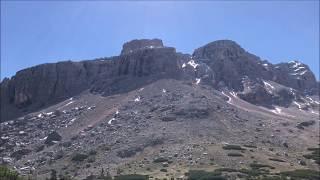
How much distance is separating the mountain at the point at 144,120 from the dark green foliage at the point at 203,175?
3553 mm

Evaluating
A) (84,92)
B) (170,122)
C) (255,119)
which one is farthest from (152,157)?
(84,92)

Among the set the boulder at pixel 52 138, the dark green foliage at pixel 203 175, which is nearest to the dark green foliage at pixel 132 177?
the dark green foliage at pixel 203 175

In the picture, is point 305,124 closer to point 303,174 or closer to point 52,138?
point 303,174

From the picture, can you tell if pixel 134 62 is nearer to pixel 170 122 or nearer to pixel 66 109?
pixel 66 109

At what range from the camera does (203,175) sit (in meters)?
93.8

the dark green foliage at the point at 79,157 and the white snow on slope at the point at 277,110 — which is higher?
the white snow on slope at the point at 277,110

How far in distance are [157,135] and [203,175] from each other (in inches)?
1312

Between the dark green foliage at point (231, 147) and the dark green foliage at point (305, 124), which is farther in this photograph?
the dark green foliage at point (305, 124)

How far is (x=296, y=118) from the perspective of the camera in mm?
175125

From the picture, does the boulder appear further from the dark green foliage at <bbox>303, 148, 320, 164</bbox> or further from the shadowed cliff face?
the dark green foliage at <bbox>303, 148, 320, 164</bbox>

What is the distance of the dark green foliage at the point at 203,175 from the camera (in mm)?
91625

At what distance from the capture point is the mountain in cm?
11462

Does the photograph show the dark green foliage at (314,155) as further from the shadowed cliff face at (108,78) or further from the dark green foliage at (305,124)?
the shadowed cliff face at (108,78)

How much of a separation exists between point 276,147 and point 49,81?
8832cm
